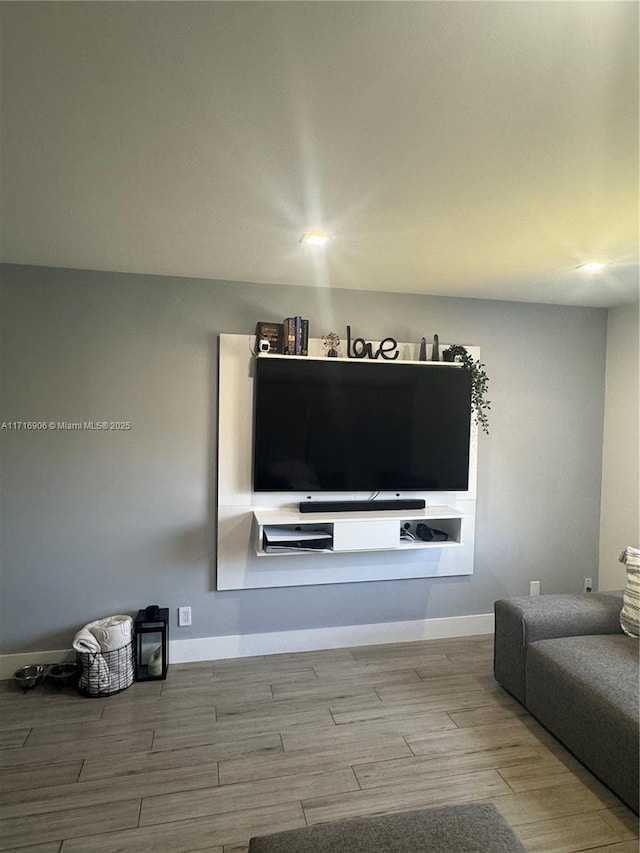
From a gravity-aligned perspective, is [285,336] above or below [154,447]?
above

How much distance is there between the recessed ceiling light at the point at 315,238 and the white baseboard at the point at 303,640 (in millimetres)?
2421

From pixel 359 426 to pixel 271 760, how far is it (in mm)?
1844

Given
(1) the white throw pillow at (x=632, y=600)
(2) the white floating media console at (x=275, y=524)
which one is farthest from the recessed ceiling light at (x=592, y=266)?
(1) the white throw pillow at (x=632, y=600)

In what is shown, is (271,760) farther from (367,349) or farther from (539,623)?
(367,349)

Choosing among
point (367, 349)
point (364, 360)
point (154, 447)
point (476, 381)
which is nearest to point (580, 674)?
point (476, 381)

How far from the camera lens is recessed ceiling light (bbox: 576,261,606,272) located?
8.72 ft

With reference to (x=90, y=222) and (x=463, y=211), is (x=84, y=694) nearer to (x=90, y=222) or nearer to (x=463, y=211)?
(x=90, y=222)

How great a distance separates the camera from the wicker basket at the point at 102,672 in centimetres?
276

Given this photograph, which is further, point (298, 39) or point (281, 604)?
point (281, 604)

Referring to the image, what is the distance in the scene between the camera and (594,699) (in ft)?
7.18

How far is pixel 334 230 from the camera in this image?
2.20 meters

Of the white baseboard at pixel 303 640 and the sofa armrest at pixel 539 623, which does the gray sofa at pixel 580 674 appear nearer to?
the sofa armrest at pixel 539 623

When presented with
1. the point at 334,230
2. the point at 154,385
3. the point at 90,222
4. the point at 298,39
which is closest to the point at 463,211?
the point at 334,230

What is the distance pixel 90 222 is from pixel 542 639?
302cm
